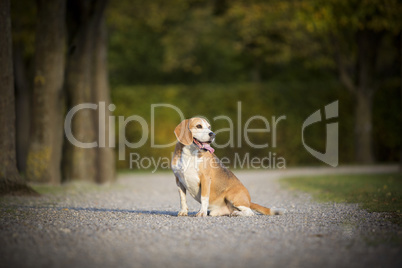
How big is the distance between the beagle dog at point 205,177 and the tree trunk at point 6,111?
14.7ft

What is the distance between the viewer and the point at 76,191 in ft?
41.9

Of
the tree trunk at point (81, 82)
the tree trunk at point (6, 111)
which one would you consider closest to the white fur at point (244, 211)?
the tree trunk at point (6, 111)

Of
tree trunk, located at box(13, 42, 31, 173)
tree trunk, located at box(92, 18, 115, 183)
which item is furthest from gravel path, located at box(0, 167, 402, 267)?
tree trunk, located at box(13, 42, 31, 173)

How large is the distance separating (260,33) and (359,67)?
179 inches

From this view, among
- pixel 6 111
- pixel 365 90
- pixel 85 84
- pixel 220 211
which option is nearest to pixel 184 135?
pixel 220 211

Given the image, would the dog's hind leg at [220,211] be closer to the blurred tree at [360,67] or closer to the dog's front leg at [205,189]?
the dog's front leg at [205,189]

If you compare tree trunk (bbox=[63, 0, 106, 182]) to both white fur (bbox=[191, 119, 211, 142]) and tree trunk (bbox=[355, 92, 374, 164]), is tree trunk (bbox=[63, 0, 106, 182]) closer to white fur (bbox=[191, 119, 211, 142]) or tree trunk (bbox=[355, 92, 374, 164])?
white fur (bbox=[191, 119, 211, 142])

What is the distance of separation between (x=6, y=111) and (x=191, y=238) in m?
6.22

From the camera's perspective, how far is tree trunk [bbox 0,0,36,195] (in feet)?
34.6

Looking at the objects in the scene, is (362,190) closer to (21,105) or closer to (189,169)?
(189,169)

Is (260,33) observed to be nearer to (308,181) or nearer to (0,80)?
(308,181)

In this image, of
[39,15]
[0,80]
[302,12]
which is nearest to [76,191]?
[0,80]

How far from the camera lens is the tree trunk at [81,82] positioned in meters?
14.0

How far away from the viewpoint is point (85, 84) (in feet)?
46.9
